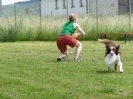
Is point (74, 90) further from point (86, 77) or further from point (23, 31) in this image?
point (23, 31)

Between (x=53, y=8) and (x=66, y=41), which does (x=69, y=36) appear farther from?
(x=53, y=8)

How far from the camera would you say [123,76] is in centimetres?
1112

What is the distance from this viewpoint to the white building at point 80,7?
4534cm

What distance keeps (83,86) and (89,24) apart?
69.9 feet

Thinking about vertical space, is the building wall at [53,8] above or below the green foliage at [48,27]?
above

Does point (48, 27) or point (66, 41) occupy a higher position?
point (48, 27)

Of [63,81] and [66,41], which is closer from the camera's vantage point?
[63,81]

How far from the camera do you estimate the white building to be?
1785 inches

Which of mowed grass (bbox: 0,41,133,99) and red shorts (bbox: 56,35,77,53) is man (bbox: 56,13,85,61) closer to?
red shorts (bbox: 56,35,77,53)

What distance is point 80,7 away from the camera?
51750mm

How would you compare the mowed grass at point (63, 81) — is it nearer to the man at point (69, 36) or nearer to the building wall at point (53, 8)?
the man at point (69, 36)

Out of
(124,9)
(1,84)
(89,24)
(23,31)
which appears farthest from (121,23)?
(1,84)

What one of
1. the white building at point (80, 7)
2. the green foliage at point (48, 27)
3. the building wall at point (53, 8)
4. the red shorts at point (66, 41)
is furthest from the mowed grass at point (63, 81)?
the building wall at point (53, 8)

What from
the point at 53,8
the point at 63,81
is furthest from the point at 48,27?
the point at 53,8
